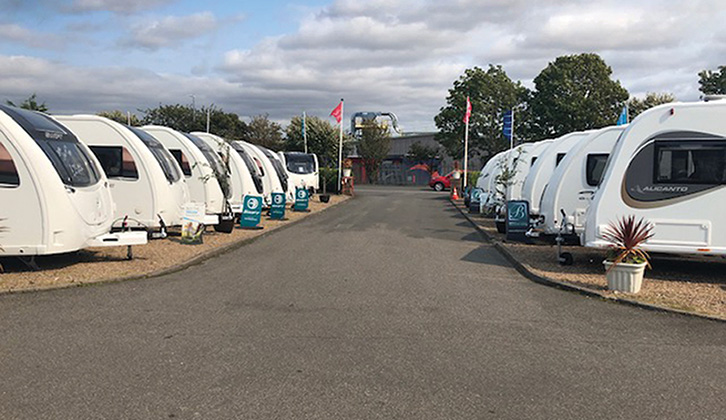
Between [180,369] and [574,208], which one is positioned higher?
[574,208]

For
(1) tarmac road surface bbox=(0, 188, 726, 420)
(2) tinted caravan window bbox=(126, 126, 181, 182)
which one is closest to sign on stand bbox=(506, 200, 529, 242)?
(1) tarmac road surface bbox=(0, 188, 726, 420)

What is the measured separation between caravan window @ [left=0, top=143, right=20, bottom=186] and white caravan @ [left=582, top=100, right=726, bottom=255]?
918 cm

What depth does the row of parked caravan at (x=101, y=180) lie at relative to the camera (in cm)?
905

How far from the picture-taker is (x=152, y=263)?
1084 centimetres

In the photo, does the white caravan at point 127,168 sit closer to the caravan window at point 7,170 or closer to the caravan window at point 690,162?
the caravan window at point 7,170

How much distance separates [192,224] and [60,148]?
3.79 metres

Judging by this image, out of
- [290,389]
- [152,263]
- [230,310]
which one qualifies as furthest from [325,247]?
[290,389]

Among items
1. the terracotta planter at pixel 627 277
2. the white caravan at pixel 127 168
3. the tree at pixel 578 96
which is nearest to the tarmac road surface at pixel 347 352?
the terracotta planter at pixel 627 277

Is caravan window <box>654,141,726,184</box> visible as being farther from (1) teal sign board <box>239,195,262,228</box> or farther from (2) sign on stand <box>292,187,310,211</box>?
(2) sign on stand <box>292,187,310,211</box>

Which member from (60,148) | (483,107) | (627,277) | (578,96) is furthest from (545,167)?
(483,107)

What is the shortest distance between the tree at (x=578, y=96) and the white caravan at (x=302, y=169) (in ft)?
84.6

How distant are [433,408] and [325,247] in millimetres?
9571

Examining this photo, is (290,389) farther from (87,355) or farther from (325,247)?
(325,247)

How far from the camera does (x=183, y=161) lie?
16.0 metres
